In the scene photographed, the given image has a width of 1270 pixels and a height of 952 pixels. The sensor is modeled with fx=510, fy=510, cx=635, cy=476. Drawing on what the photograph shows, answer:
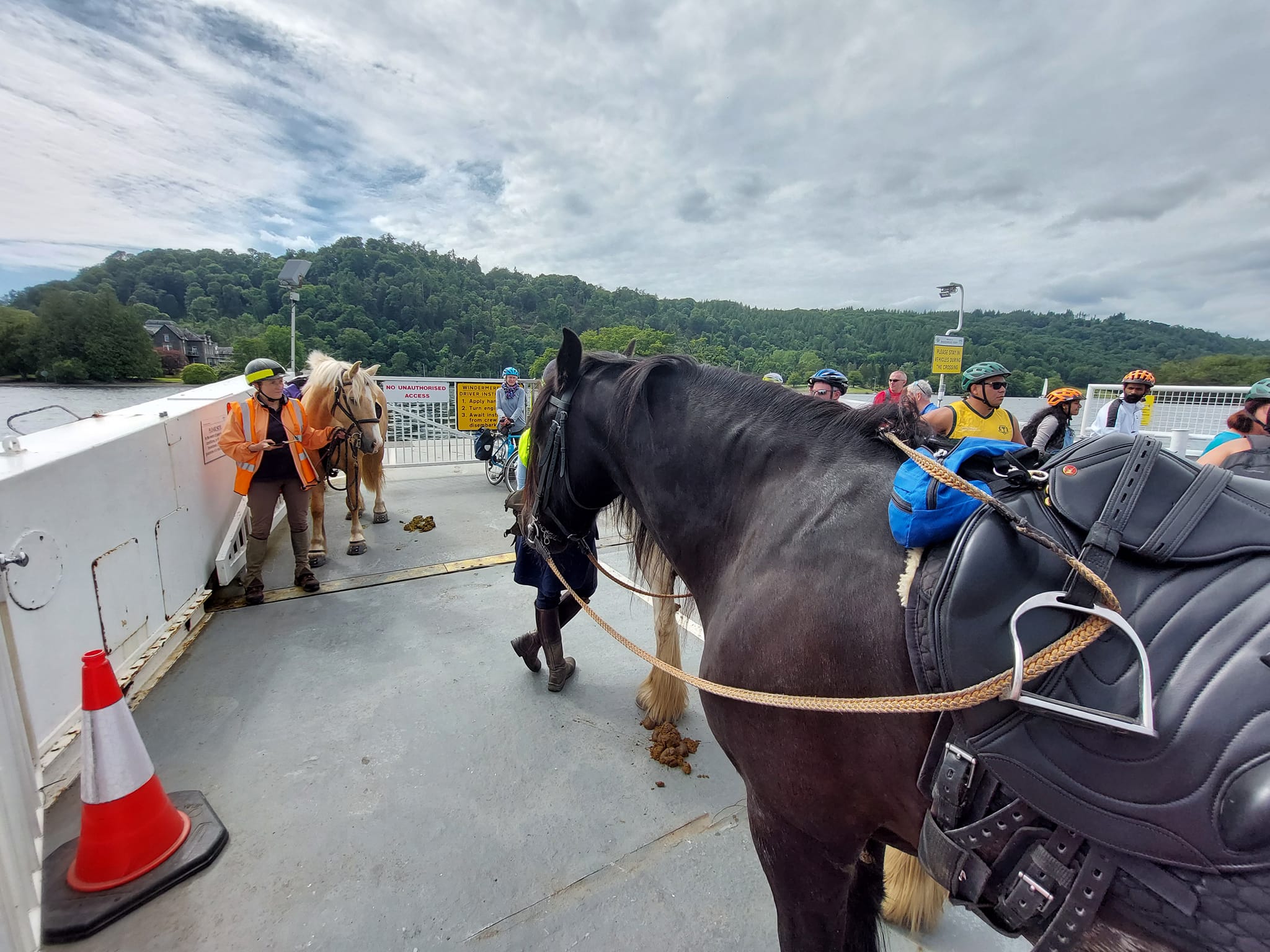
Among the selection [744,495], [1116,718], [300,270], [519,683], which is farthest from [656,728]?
[300,270]

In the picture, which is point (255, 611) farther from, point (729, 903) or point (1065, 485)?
point (1065, 485)

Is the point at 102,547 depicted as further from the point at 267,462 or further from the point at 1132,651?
the point at 1132,651

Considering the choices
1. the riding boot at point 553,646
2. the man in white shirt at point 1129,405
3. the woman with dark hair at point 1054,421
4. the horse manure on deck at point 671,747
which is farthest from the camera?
the man in white shirt at point 1129,405

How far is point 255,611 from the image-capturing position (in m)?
4.16

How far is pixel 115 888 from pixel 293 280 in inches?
459

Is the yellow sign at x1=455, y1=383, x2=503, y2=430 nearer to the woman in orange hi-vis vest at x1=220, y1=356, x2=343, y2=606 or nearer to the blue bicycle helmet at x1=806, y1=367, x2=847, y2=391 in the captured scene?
the woman in orange hi-vis vest at x1=220, y1=356, x2=343, y2=606

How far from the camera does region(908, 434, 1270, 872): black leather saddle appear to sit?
0.75m

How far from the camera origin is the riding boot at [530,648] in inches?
133

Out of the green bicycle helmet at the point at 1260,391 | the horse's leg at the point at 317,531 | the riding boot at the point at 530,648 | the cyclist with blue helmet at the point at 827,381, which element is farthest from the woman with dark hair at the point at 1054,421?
the horse's leg at the point at 317,531

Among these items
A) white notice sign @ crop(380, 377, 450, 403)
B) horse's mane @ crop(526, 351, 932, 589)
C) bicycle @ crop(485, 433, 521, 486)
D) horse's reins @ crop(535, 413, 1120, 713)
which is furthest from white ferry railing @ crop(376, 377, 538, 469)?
horse's reins @ crop(535, 413, 1120, 713)

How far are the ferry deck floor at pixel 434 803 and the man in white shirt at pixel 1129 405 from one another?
6.54 m

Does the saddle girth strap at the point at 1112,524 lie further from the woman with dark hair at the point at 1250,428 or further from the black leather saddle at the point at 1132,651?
the woman with dark hair at the point at 1250,428

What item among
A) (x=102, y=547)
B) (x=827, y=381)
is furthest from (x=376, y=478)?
(x=827, y=381)

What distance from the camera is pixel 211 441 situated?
457 centimetres
